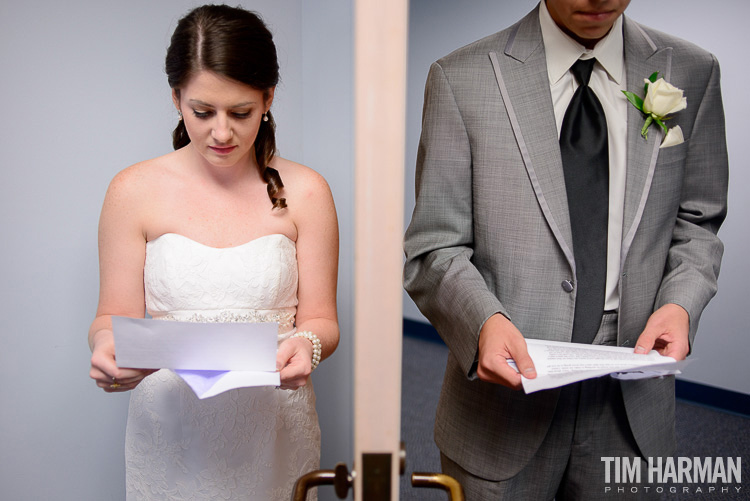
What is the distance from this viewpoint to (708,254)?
1158 mm

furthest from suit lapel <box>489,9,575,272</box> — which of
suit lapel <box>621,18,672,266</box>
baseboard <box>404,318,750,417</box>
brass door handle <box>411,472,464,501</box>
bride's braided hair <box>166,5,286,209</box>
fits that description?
baseboard <box>404,318,750,417</box>

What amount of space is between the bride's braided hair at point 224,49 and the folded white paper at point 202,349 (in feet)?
1.73

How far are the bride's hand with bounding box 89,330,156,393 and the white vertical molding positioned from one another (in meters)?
0.78

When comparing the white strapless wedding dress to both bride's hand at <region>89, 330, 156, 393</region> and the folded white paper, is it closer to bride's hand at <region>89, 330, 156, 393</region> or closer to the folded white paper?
bride's hand at <region>89, 330, 156, 393</region>

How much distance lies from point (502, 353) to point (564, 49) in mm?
582

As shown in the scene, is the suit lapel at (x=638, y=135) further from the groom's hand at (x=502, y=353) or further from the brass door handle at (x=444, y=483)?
the brass door handle at (x=444, y=483)

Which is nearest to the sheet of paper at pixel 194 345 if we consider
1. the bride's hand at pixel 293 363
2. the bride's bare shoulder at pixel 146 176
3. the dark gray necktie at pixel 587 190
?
the bride's hand at pixel 293 363

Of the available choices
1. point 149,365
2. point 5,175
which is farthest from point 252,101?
point 5,175

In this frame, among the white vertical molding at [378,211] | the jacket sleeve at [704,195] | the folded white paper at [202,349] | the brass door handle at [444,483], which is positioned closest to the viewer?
the white vertical molding at [378,211]

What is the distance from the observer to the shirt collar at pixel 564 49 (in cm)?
112

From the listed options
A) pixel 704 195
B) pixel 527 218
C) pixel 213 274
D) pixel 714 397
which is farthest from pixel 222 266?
pixel 714 397

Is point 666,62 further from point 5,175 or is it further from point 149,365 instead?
point 5,175

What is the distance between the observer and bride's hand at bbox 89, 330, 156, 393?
109 centimetres

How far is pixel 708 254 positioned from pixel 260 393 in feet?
3.16
